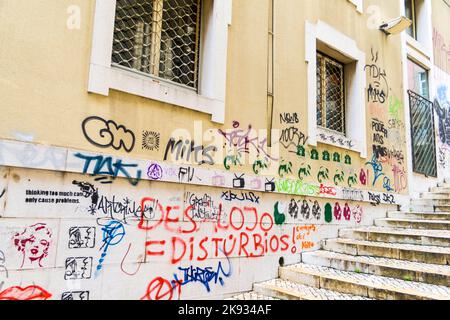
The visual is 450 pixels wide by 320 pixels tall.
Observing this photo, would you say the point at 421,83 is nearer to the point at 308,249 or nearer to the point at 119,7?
the point at 308,249

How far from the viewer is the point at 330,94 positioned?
22.5 feet

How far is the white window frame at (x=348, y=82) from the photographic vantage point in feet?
19.7

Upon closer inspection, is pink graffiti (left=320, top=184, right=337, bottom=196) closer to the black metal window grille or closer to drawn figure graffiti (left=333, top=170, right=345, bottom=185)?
drawn figure graffiti (left=333, top=170, right=345, bottom=185)

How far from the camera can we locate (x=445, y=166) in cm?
947

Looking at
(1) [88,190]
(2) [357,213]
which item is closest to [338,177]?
(2) [357,213]

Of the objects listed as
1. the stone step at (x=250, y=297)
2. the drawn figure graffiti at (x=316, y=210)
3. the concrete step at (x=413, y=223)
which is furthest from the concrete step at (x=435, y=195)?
the stone step at (x=250, y=297)

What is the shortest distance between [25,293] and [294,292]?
2873mm

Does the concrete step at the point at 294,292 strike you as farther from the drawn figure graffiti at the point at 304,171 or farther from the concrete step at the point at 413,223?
the concrete step at the point at 413,223

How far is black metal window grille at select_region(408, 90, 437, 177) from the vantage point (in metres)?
8.47

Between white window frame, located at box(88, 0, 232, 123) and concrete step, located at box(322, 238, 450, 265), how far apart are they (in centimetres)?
278

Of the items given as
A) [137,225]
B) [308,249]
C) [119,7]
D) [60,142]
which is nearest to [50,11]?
[119,7]

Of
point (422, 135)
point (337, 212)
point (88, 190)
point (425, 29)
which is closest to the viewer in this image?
point (88, 190)

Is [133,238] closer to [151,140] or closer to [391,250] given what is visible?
[151,140]

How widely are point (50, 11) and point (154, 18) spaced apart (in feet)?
4.26
